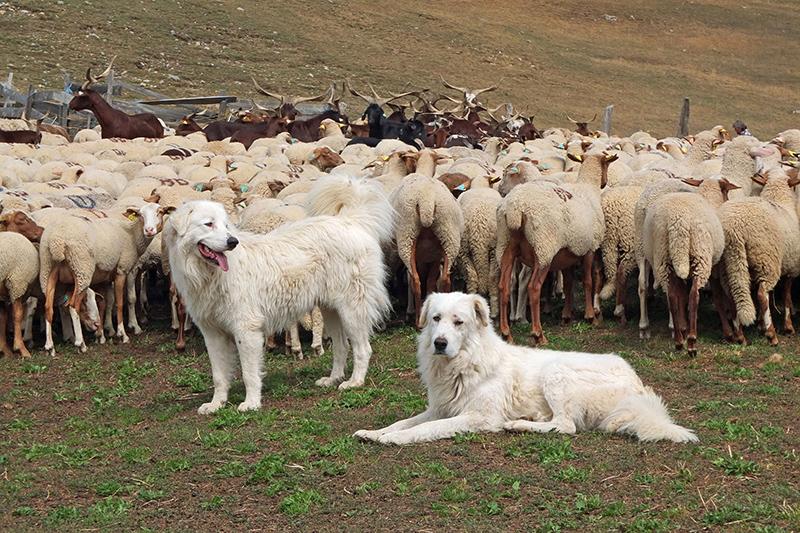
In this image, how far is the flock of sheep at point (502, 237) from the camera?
10789 mm

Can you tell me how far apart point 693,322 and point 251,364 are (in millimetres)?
3984

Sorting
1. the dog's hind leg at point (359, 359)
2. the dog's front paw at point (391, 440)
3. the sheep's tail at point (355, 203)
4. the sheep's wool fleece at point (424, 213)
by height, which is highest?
the sheep's tail at point (355, 203)

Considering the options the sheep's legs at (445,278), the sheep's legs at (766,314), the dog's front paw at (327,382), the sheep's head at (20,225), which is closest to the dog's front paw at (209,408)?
the dog's front paw at (327,382)

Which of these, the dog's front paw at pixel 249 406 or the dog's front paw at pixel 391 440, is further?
the dog's front paw at pixel 249 406

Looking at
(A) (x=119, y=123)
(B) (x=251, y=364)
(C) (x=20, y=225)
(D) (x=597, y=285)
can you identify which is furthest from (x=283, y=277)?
(A) (x=119, y=123)

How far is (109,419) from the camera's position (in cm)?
920

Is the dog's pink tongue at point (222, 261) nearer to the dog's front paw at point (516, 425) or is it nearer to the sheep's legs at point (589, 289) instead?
the dog's front paw at point (516, 425)

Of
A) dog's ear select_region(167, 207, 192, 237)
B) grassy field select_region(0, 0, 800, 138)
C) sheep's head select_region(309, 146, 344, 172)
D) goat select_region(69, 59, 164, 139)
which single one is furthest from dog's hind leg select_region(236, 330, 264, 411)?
grassy field select_region(0, 0, 800, 138)

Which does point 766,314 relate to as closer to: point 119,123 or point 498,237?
point 498,237

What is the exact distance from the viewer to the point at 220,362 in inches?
363

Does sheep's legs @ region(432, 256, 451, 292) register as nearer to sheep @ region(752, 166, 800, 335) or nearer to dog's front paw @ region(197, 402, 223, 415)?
sheep @ region(752, 166, 800, 335)

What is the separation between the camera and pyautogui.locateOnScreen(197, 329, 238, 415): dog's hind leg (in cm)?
918

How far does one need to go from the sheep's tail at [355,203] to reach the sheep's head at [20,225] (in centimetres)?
320

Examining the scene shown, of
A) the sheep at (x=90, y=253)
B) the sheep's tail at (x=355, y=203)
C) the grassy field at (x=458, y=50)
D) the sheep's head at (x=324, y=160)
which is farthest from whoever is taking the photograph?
the grassy field at (x=458, y=50)
